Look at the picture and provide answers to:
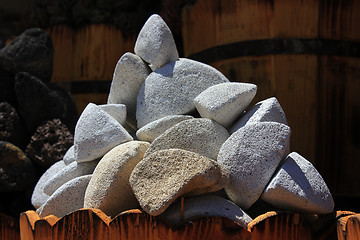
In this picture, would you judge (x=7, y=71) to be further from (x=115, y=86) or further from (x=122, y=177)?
(x=122, y=177)

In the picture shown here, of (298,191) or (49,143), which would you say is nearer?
(298,191)

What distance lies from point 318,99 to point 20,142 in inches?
54.2

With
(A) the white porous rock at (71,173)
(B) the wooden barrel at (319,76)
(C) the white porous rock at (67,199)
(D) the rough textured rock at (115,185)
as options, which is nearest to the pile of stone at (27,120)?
(A) the white porous rock at (71,173)

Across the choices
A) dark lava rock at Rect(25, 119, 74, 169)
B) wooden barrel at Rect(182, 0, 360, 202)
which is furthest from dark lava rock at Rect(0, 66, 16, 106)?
wooden barrel at Rect(182, 0, 360, 202)

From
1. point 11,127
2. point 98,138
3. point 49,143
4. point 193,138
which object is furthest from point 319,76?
point 11,127

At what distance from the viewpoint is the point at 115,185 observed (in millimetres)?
1135

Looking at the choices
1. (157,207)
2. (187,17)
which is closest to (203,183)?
(157,207)

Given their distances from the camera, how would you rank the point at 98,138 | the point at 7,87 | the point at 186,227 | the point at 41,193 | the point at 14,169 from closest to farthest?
1. the point at 186,227
2. the point at 98,138
3. the point at 41,193
4. the point at 14,169
5. the point at 7,87

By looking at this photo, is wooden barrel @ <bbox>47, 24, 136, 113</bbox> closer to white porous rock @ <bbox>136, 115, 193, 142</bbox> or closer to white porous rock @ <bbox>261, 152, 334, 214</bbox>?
white porous rock @ <bbox>136, 115, 193, 142</bbox>

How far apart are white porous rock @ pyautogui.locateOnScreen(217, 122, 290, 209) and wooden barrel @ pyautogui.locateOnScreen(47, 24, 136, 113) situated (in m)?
1.88

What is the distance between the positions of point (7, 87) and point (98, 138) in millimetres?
845

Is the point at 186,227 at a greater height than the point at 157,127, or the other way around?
the point at 157,127

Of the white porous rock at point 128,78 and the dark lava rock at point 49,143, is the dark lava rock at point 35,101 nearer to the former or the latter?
the dark lava rock at point 49,143

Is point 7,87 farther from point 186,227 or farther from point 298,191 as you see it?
point 298,191
